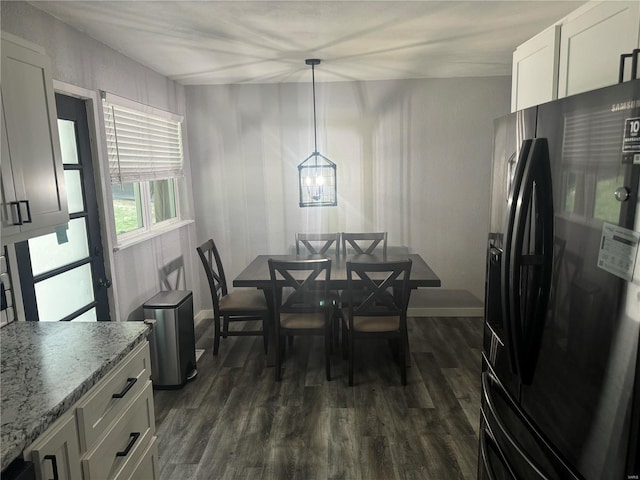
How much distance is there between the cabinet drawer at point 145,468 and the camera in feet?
5.53

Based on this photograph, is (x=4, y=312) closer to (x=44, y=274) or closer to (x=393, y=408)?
(x=44, y=274)

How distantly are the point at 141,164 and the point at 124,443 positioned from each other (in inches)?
95.9

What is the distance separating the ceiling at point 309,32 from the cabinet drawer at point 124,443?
6.40 ft

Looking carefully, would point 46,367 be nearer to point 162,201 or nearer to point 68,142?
point 68,142

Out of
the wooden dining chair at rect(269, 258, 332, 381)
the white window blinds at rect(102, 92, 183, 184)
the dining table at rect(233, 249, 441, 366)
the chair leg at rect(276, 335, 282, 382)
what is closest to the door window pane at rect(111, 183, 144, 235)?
the white window blinds at rect(102, 92, 183, 184)

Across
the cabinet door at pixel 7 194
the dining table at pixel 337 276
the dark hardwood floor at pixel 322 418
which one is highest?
the cabinet door at pixel 7 194

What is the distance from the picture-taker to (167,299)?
335 centimetres

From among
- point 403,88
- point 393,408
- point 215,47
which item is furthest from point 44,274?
point 403,88

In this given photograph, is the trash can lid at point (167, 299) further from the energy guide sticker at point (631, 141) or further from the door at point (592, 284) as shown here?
the energy guide sticker at point (631, 141)

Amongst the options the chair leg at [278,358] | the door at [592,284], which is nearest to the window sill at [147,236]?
the chair leg at [278,358]

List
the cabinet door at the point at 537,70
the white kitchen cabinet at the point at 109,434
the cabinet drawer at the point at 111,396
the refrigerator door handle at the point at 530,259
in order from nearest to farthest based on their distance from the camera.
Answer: the refrigerator door handle at the point at 530,259 < the white kitchen cabinet at the point at 109,434 < the cabinet drawer at the point at 111,396 < the cabinet door at the point at 537,70

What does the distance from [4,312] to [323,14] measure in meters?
2.22

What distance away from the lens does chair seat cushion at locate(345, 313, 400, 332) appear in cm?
326

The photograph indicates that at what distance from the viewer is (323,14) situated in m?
2.48
